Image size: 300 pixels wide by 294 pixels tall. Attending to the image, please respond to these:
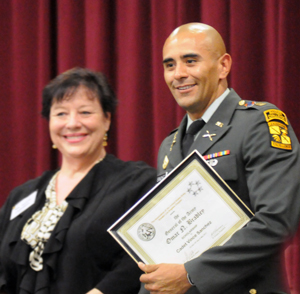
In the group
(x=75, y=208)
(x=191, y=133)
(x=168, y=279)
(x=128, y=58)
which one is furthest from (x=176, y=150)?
(x=128, y=58)

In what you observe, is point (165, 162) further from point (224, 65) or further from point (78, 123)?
point (78, 123)

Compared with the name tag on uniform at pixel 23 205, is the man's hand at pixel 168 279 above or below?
above

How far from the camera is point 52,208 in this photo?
2.04 meters

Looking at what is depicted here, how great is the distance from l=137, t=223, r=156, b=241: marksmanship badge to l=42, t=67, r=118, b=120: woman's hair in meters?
1.03

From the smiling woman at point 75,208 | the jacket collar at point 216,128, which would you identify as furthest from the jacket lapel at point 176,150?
the smiling woman at point 75,208

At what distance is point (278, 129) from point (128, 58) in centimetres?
159

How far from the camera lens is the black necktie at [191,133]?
4.75 feet

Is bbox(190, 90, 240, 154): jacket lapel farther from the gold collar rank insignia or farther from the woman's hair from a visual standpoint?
the woman's hair

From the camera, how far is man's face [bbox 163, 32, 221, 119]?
1400mm

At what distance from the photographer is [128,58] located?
106 inches

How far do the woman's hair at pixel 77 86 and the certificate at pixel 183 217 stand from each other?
3.31 ft

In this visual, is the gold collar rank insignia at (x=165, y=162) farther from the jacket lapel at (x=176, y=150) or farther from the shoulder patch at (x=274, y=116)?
the shoulder patch at (x=274, y=116)

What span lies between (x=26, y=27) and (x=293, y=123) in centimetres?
179

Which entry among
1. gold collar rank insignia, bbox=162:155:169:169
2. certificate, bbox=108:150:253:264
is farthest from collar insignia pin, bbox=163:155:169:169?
certificate, bbox=108:150:253:264
